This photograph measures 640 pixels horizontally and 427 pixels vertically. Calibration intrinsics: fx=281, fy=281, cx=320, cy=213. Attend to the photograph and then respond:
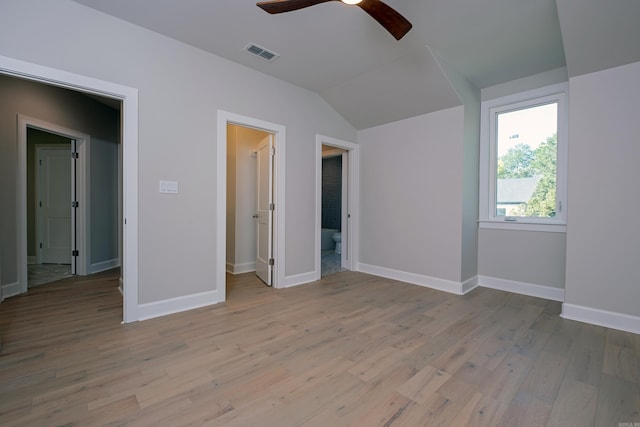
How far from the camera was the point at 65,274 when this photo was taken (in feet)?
13.9

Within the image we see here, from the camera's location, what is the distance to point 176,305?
9.24 ft

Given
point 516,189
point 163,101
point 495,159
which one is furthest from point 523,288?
A: point 163,101

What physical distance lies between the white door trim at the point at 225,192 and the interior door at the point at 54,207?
3783 mm

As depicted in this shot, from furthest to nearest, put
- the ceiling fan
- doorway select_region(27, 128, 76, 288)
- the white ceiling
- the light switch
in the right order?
doorway select_region(27, 128, 76, 288)
the light switch
the white ceiling
the ceiling fan

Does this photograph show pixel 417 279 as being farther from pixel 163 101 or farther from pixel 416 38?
pixel 163 101

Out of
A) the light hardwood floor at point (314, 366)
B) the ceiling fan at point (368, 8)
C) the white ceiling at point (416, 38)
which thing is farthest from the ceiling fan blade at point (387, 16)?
the light hardwood floor at point (314, 366)

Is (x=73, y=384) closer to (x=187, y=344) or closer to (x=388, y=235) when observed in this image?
(x=187, y=344)

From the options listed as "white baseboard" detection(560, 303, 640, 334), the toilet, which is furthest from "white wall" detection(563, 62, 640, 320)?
the toilet

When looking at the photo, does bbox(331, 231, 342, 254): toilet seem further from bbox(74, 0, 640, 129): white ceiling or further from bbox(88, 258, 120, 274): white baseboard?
bbox(88, 258, 120, 274): white baseboard

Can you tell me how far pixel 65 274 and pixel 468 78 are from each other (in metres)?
6.32

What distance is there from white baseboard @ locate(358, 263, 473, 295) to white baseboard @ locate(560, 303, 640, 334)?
1.02 meters

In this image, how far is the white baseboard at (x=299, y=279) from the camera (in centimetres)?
373

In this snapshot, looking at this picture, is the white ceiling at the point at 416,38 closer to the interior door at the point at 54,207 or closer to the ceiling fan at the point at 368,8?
the ceiling fan at the point at 368,8

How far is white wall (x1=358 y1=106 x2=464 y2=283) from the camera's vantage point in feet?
11.8
